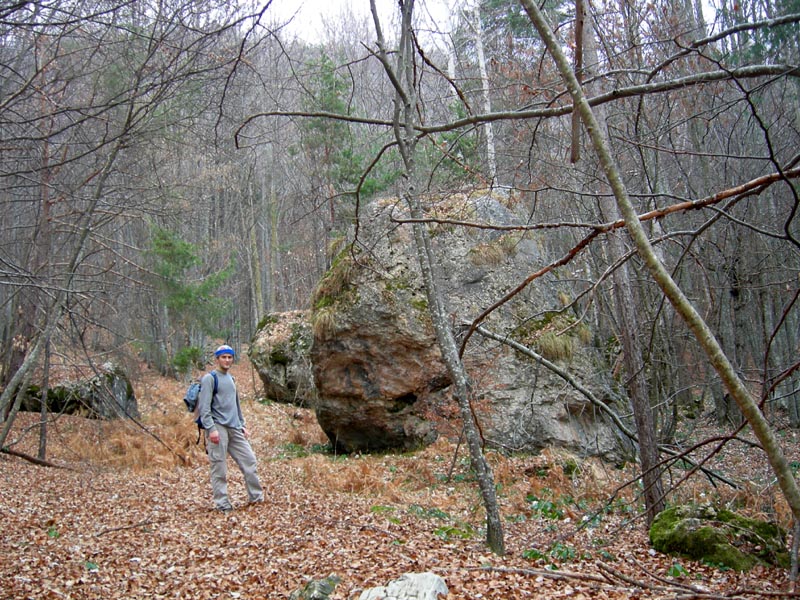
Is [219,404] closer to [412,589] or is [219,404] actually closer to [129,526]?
[129,526]

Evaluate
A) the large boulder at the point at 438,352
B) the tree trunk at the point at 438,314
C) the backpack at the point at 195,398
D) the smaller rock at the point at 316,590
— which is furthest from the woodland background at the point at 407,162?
the smaller rock at the point at 316,590

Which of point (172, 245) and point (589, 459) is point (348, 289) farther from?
point (172, 245)

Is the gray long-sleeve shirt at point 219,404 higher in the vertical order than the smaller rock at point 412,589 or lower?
higher

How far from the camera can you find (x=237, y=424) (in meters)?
7.13

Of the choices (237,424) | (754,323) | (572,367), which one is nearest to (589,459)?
(572,367)

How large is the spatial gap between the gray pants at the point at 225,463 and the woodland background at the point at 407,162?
65.1 inches

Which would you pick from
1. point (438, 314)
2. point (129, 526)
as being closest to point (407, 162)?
point (438, 314)

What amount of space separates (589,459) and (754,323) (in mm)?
8107

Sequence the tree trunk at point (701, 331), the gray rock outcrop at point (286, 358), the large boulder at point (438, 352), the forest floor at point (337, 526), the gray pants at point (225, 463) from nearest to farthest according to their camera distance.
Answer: the tree trunk at point (701, 331)
the forest floor at point (337, 526)
the gray pants at point (225, 463)
the large boulder at point (438, 352)
the gray rock outcrop at point (286, 358)

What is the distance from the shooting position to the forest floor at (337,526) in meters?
4.46

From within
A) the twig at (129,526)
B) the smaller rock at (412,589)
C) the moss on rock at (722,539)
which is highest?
the smaller rock at (412,589)

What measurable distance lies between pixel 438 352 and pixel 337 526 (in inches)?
135

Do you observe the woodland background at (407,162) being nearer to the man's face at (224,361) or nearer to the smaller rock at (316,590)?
the man's face at (224,361)

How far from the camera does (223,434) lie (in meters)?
7.02
